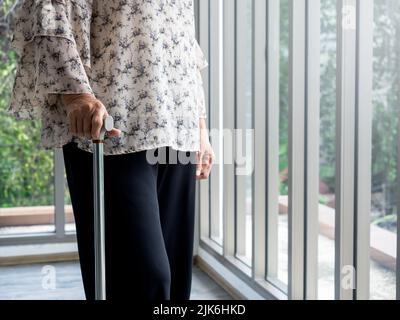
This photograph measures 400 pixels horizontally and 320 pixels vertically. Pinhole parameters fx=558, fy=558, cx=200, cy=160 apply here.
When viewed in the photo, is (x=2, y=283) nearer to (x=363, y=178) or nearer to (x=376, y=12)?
(x=363, y=178)

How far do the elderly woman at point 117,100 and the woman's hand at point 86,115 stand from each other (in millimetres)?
10

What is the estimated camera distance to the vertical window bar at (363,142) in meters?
1.64

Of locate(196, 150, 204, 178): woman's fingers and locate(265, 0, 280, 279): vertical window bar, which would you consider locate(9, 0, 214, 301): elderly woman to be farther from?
locate(265, 0, 280, 279): vertical window bar

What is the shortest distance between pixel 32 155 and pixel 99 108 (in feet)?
7.96

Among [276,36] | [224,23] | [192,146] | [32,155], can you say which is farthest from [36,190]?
[192,146]

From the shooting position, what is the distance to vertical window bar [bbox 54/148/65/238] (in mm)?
3416

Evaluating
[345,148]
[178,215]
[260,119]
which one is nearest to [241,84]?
[260,119]

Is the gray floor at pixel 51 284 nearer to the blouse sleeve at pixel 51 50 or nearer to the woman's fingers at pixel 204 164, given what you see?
the woman's fingers at pixel 204 164

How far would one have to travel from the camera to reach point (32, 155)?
3461 mm

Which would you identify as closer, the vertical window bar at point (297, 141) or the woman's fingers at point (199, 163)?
the woman's fingers at point (199, 163)

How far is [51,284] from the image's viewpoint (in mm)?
2932

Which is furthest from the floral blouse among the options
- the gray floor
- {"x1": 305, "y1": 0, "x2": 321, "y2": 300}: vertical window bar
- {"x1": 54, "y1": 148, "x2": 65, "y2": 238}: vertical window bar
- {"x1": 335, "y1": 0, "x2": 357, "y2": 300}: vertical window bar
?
{"x1": 54, "y1": 148, "x2": 65, "y2": 238}: vertical window bar

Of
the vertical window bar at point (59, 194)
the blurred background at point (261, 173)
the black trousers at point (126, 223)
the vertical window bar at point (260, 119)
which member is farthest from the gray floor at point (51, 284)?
the black trousers at point (126, 223)

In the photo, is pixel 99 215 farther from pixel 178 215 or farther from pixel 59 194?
pixel 59 194
